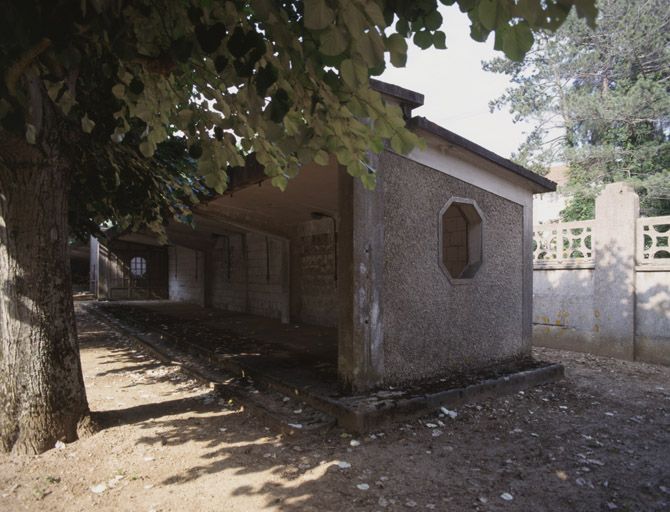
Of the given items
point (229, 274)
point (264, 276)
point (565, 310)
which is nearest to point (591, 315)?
point (565, 310)

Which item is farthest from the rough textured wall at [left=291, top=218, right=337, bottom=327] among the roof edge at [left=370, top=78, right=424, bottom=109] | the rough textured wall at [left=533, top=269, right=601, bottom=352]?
the roof edge at [left=370, top=78, right=424, bottom=109]

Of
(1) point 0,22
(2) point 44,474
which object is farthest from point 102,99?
(2) point 44,474

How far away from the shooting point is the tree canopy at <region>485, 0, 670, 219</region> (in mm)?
16078

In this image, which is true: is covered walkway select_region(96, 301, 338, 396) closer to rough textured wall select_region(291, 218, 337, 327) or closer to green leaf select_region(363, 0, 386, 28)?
rough textured wall select_region(291, 218, 337, 327)

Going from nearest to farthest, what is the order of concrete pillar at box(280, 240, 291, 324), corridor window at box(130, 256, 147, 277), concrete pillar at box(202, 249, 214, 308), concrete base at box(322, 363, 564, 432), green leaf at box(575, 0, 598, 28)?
green leaf at box(575, 0, 598, 28)
concrete base at box(322, 363, 564, 432)
concrete pillar at box(280, 240, 291, 324)
concrete pillar at box(202, 249, 214, 308)
corridor window at box(130, 256, 147, 277)

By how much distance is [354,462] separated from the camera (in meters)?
3.68

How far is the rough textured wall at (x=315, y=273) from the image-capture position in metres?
9.74

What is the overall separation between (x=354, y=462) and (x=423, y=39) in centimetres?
310

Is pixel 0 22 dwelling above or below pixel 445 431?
above

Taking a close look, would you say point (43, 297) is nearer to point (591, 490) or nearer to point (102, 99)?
point (102, 99)

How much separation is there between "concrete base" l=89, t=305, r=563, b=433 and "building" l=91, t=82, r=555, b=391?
245 millimetres

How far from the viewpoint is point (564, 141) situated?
1902cm

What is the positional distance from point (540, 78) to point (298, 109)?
20241 millimetres

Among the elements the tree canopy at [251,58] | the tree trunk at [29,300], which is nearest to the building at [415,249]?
the tree canopy at [251,58]
